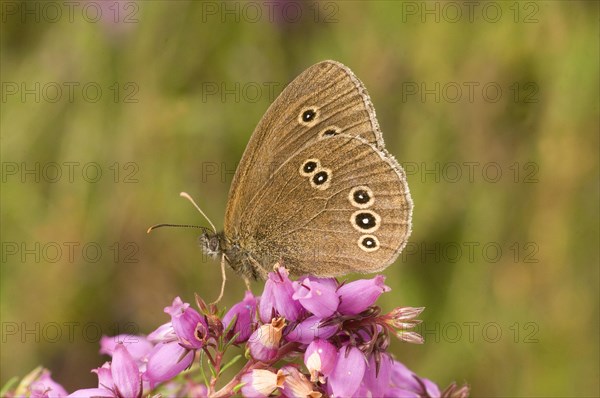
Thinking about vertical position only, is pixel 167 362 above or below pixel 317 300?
below

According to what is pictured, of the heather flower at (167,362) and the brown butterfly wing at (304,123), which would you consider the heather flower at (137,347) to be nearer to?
the heather flower at (167,362)

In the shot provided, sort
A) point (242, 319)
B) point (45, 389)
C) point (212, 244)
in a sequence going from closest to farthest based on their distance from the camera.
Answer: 1. point (242, 319)
2. point (45, 389)
3. point (212, 244)

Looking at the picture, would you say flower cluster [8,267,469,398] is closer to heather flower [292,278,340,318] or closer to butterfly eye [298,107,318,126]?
heather flower [292,278,340,318]

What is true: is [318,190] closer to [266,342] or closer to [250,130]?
[266,342]

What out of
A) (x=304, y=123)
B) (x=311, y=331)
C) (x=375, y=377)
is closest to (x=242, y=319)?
(x=311, y=331)

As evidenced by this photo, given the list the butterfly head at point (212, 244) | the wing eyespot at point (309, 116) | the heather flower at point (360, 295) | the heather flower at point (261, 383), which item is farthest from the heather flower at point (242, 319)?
the wing eyespot at point (309, 116)


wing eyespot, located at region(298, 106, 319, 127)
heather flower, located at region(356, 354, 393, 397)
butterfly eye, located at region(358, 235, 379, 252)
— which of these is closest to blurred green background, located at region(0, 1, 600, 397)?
butterfly eye, located at region(358, 235, 379, 252)
